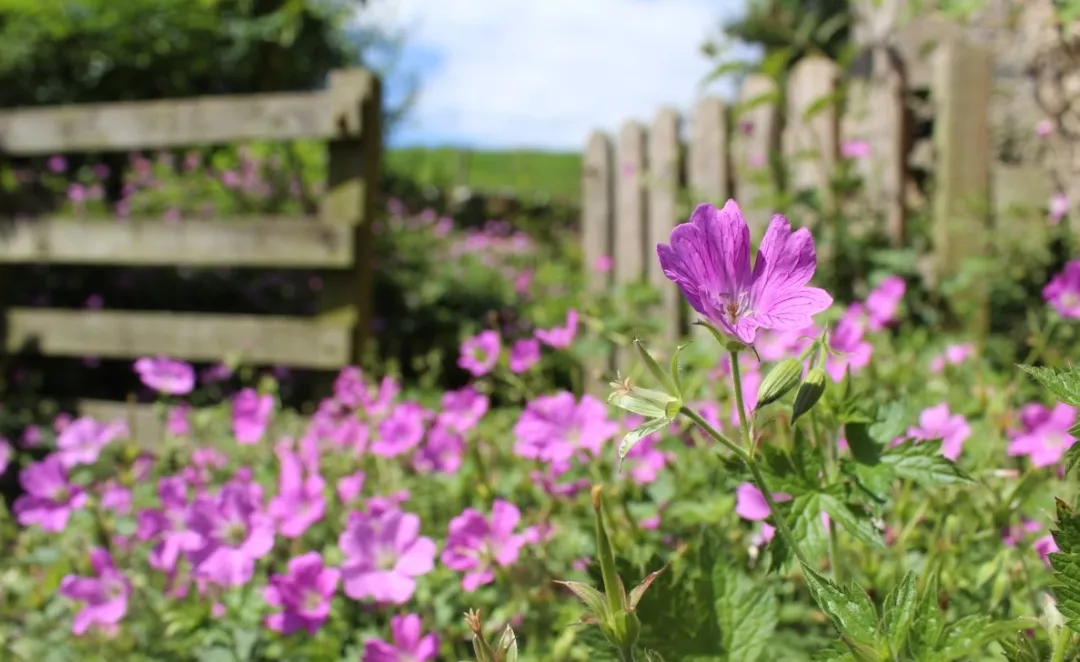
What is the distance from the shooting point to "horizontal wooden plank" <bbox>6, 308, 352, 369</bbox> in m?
3.53

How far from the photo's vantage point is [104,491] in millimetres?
1808

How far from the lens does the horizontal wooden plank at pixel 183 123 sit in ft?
11.5

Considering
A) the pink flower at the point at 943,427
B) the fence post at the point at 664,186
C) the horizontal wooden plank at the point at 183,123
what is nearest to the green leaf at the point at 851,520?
the pink flower at the point at 943,427

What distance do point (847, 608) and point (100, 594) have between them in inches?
43.0

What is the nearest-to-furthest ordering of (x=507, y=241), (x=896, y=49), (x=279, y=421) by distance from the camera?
(x=279, y=421)
(x=896, y=49)
(x=507, y=241)

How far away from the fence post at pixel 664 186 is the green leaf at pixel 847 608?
3222 millimetres

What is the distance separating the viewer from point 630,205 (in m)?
4.25

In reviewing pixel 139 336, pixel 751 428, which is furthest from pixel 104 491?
pixel 139 336

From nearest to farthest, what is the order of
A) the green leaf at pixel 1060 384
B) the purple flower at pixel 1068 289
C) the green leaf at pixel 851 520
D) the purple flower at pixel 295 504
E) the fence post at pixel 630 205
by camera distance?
the green leaf at pixel 1060 384, the green leaf at pixel 851 520, the purple flower at pixel 295 504, the purple flower at pixel 1068 289, the fence post at pixel 630 205

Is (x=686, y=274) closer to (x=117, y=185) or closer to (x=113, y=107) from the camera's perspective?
(x=113, y=107)

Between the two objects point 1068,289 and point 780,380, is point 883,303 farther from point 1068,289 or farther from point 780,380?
point 780,380

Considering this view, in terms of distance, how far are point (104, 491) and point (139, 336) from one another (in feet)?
7.76

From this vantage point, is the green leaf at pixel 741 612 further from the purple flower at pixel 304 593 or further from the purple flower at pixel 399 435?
the purple flower at pixel 399 435

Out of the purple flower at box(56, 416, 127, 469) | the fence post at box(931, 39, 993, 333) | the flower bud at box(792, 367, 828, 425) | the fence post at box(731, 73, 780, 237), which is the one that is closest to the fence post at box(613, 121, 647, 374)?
the fence post at box(731, 73, 780, 237)
